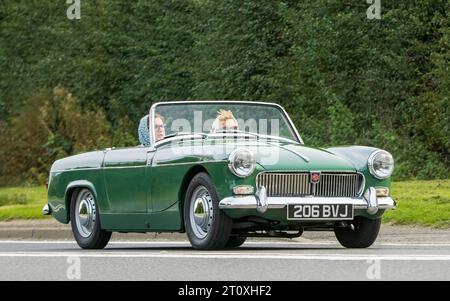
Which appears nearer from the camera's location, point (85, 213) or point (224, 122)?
point (224, 122)

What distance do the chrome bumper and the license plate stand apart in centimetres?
4

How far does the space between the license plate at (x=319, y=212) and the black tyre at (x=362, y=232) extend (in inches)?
26.9

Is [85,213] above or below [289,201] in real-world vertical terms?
below

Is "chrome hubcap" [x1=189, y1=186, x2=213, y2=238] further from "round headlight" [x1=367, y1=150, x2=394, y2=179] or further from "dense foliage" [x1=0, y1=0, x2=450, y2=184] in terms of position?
"dense foliage" [x1=0, y1=0, x2=450, y2=184]

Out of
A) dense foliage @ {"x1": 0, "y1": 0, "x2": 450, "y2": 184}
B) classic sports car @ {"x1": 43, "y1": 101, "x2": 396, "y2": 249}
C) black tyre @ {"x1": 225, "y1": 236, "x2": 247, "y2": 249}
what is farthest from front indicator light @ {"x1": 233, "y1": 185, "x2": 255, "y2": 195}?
dense foliage @ {"x1": 0, "y1": 0, "x2": 450, "y2": 184}

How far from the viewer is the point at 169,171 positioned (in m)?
13.1

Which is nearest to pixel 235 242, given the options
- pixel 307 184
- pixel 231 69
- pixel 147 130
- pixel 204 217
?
pixel 147 130

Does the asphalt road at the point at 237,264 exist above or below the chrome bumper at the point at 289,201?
below

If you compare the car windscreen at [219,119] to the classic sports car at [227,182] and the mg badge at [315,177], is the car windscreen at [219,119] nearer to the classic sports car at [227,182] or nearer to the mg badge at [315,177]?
the classic sports car at [227,182]

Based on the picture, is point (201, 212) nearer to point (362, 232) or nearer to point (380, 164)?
point (362, 232)

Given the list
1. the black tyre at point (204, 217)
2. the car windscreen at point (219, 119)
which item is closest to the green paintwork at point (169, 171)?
the black tyre at point (204, 217)

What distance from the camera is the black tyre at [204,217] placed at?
40.6 feet

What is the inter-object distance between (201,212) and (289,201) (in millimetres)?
872

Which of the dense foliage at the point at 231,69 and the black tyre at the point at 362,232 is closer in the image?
the black tyre at the point at 362,232
